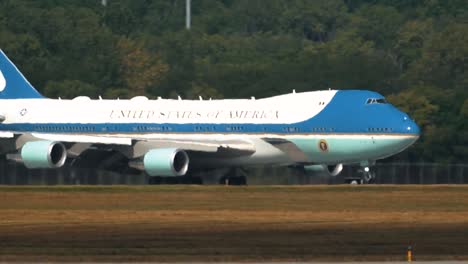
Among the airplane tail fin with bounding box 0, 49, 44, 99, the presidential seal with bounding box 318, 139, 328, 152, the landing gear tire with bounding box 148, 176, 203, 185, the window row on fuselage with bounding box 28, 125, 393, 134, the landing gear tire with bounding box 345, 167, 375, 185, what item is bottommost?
the landing gear tire with bounding box 148, 176, 203, 185

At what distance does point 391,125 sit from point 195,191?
9910 millimetres

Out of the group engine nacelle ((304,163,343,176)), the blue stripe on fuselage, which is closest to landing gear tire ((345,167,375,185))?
engine nacelle ((304,163,343,176))

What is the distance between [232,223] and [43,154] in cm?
2220

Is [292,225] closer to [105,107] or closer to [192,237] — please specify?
[192,237]

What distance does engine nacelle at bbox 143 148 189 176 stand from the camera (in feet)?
211

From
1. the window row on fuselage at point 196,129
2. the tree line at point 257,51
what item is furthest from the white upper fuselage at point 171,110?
the tree line at point 257,51

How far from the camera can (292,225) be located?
42625 millimetres

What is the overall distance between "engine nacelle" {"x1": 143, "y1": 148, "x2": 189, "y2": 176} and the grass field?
2.65 m

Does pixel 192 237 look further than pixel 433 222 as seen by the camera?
No

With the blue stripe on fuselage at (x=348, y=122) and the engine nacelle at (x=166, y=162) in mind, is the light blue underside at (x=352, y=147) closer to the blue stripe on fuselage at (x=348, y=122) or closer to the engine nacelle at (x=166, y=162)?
the blue stripe on fuselage at (x=348, y=122)

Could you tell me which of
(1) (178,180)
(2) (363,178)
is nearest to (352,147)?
(2) (363,178)

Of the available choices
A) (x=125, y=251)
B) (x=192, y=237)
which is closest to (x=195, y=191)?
(x=192, y=237)

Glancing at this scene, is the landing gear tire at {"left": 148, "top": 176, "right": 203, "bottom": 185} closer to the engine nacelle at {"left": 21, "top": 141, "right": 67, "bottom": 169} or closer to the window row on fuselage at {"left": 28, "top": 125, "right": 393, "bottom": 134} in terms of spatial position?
the window row on fuselage at {"left": 28, "top": 125, "right": 393, "bottom": 134}

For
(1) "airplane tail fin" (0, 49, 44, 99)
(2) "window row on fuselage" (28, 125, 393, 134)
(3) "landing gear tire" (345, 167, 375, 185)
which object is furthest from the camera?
(1) "airplane tail fin" (0, 49, 44, 99)
